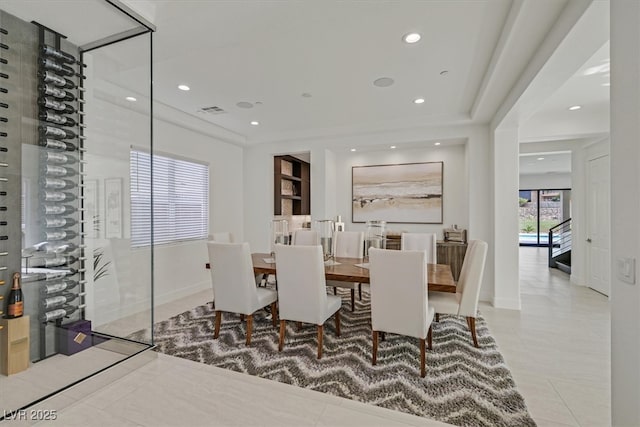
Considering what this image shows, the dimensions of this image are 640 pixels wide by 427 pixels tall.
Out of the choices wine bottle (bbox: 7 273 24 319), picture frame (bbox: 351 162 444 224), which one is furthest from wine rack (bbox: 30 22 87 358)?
picture frame (bbox: 351 162 444 224)

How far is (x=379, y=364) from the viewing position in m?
2.47

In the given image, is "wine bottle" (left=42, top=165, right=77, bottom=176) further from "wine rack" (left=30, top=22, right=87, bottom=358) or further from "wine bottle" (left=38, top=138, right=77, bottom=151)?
"wine bottle" (left=38, top=138, right=77, bottom=151)

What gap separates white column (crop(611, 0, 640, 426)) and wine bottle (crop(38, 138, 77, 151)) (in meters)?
3.67

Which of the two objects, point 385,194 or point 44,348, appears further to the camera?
point 385,194

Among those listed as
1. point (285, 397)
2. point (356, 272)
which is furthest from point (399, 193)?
point (285, 397)

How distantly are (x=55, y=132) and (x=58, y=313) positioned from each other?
1500 millimetres

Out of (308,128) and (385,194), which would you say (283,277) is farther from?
(385,194)

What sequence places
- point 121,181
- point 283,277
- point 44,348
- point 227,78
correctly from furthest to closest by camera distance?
point 227,78 < point 121,181 < point 283,277 < point 44,348

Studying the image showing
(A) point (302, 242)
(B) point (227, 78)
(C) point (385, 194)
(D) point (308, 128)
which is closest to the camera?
(B) point (227, 78)

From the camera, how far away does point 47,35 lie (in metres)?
2.36

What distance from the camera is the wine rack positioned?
236 centimetres

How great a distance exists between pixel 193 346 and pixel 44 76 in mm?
2607

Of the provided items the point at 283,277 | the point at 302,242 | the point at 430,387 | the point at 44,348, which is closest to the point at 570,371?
the point at 430,387

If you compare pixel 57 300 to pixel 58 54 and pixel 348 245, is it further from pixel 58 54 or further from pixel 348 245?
pixel 348 245
